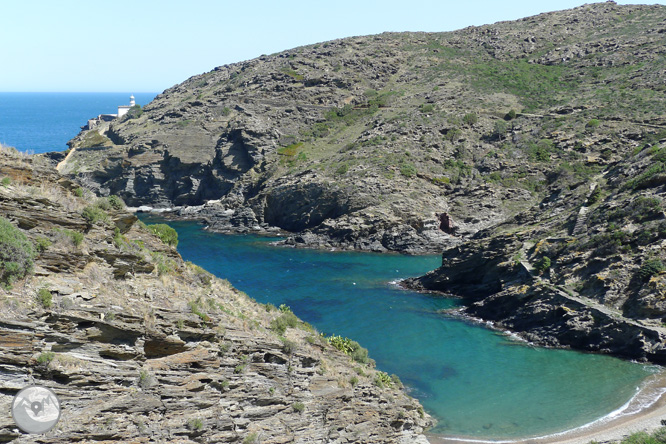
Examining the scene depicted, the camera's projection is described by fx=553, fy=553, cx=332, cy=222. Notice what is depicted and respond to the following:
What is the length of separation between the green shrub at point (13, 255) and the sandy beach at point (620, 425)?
21852mm

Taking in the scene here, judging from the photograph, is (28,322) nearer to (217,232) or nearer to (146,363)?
(146,363)

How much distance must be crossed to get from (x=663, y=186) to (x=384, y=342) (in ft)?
88.8

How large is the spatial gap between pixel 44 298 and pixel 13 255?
1.42m

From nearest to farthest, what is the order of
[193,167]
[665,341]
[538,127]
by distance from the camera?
[665,341]
[538,127]
[193,167]

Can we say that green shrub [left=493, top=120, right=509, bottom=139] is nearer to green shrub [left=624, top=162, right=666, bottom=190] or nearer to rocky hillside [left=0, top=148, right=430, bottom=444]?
green shrub [left=624, top=162, right=666, bottom=190]

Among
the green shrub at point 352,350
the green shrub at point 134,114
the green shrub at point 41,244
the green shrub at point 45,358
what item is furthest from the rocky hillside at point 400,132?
the green shrub at point 45,358

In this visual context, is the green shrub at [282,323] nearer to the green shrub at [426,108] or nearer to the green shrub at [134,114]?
the green shrub at [426,108]

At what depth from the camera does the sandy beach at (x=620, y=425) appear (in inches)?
1153

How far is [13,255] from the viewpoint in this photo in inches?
586

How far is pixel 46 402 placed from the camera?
14.5 m

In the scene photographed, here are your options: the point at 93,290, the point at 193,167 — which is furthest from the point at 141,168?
the point at 93,290

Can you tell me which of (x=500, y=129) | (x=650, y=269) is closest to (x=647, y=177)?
(x=650, y=269)

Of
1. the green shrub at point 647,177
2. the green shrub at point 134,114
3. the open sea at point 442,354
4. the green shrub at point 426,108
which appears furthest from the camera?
the green shrub at point 134,114

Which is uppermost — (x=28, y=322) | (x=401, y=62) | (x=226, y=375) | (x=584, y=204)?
(x=401, y=62)
